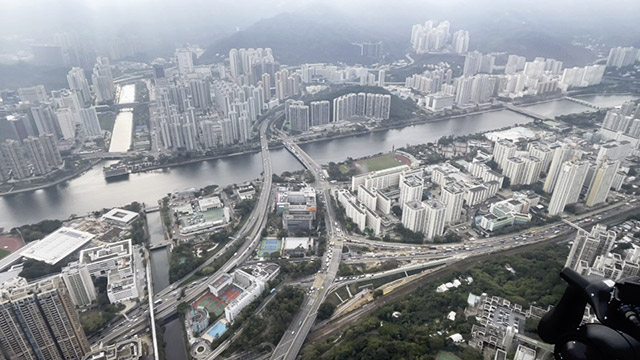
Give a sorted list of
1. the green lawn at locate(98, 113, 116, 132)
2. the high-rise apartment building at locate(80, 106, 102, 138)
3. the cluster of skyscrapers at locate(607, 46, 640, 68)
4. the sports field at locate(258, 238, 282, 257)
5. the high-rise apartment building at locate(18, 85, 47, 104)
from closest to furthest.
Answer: the sports field at locate(258, 238, 282, 257) < the high-rise apartment building at locate(80, 106, 102, 138) < the green lawn at locate(98, 113, 116, 132) < the high-rise apartment building at locate(18, 85, 47, 104) < the cluster of skyscrapers at locate(607, 46, 640, 68)

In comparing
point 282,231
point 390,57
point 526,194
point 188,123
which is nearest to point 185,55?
point 188,123

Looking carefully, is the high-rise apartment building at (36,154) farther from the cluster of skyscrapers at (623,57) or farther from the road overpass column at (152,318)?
the cluster of skyscrapers at (623,57)

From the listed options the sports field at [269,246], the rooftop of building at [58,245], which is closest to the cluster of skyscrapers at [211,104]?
the rooftop of building at [58,245]

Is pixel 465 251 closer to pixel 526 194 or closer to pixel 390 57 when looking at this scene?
pixel 526 194

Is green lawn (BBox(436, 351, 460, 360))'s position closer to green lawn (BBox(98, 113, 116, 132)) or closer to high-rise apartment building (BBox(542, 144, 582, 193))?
high-rise apartment building (BBox(542, 144, 582, 193))

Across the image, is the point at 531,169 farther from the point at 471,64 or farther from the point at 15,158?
the point at 15,158

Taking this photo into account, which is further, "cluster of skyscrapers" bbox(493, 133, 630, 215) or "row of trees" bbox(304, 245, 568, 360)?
"cluster of skyscrapers" bbox(493, 133, 630, 215)

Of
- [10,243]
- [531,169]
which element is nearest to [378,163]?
[531,169]

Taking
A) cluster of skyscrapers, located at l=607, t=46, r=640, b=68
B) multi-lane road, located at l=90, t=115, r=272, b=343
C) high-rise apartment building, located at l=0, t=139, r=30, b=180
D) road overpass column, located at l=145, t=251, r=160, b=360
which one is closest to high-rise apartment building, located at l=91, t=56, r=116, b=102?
high-rise apartment building, located at l=0, t=139, r=30, b=180
